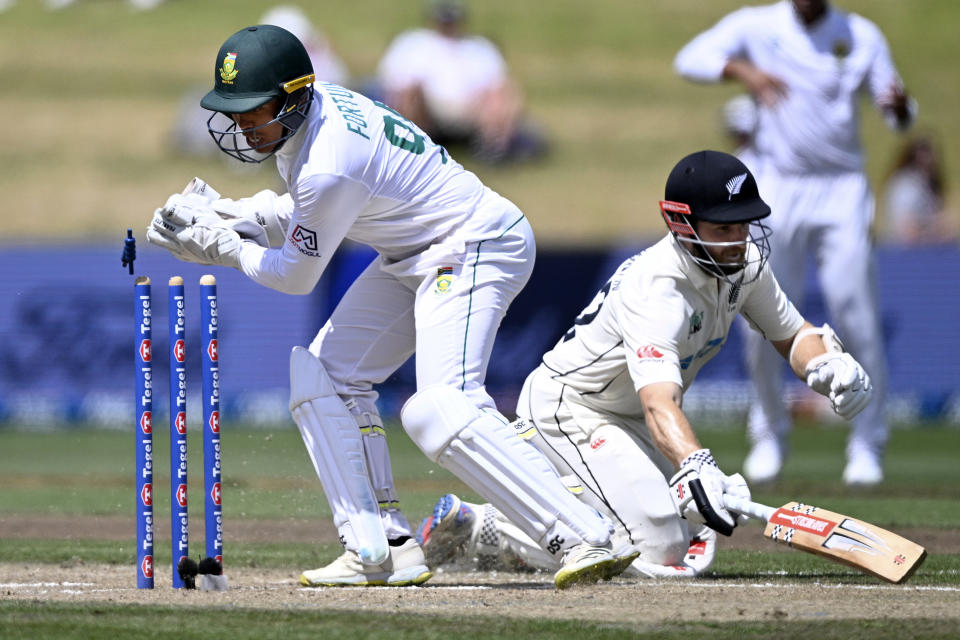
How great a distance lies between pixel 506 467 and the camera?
500cm

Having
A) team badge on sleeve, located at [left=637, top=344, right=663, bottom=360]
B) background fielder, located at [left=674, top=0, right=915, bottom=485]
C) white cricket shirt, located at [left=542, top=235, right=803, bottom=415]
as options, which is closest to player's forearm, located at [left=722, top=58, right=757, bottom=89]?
background fielder, located at [left=674, top=0, right=915, bottom=485]

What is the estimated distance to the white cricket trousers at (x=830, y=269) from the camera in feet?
28.8

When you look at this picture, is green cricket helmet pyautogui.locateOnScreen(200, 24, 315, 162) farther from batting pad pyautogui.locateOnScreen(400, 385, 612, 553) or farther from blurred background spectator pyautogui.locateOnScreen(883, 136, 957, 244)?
blurred background spectator pyautogui.locateOnScreen(883, 136, 957, 244)

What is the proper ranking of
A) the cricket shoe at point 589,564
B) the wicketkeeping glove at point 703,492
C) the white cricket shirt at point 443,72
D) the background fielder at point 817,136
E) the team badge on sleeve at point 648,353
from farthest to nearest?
the white cricket shirt at point 443,72
the background fielder at point 817,136
the team badge on sleeve at point 648,353
the cricket shoe at point 589,564
the wicketkeeping glove at point 703,492

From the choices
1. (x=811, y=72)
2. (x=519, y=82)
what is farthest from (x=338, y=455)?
(x=519, y=82)

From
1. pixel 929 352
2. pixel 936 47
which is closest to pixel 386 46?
pixel 936 47

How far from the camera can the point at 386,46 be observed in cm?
2642

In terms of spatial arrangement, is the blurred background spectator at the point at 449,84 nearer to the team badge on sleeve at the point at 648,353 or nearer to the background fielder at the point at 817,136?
the background fielder at the point at 817,136

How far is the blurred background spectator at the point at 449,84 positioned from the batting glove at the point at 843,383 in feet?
46.9

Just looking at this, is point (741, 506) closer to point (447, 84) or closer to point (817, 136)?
point (817, 136)

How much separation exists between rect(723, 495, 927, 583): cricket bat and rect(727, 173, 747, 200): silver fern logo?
46.9 inches

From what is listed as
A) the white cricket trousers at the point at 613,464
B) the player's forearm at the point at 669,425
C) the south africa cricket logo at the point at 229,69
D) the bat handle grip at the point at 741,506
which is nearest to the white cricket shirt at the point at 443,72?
the white cricket trousers at the point at 613,464

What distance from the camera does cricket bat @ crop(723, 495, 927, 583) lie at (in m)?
4.75

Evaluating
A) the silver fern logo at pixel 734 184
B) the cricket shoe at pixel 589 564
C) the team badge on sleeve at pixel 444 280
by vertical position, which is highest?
the silver fern logo at pixel 734 184
